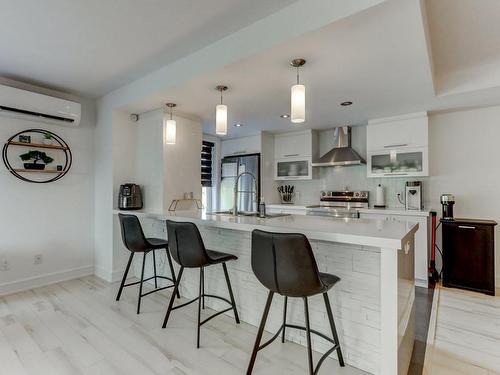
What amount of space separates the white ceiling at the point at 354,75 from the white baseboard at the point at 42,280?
7.59ft

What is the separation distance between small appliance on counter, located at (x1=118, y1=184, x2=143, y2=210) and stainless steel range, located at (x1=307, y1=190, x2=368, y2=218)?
2566 millimetres

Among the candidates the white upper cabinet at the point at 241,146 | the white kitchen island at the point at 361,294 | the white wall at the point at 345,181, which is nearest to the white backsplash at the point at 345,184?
the white wall at the point at 345,181

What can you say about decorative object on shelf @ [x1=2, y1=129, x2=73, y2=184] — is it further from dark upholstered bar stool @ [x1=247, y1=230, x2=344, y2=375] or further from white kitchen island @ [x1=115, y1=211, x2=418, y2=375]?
dark upholstered bar stool @ [x1=247, y1=230, x2=344, y2=375]

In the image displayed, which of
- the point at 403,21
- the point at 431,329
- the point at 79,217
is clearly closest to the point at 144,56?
the point at 403,21

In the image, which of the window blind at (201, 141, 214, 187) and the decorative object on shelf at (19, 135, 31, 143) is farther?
the window blind at (201, 141, 214, 187)

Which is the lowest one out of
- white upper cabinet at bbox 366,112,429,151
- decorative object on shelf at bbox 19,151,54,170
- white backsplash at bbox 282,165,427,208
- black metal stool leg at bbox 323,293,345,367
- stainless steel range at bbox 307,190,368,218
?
black metal stool leg at bbox 323,293,345,367

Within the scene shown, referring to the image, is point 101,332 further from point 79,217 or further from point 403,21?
point 403,21

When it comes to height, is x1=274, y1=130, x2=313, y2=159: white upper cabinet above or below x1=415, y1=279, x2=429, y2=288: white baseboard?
above

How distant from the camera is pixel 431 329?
8.01 ft

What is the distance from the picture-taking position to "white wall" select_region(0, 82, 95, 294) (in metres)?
Answer: 3.24

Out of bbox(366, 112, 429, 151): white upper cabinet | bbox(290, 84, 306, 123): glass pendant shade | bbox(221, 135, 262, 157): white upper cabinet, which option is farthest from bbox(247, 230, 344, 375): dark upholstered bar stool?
bbox(221, 135, 262, 157): white upper cabinet

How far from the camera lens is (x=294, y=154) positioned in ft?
16.4

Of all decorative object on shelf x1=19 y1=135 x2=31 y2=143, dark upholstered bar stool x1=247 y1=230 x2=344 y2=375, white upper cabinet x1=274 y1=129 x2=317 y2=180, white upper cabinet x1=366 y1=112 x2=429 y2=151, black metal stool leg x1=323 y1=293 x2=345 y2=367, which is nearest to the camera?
dark upholstered bar stool x1=247 y1=230 x2=344 y2=375

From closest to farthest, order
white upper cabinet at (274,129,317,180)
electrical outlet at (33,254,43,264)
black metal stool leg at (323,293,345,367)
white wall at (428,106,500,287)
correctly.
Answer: black metal stool leg at (323,293,345,367), electrical outlet at (33,254,43,264), white wall at (428,106,500,287), white upper cabinet at (274,129,317,180)
